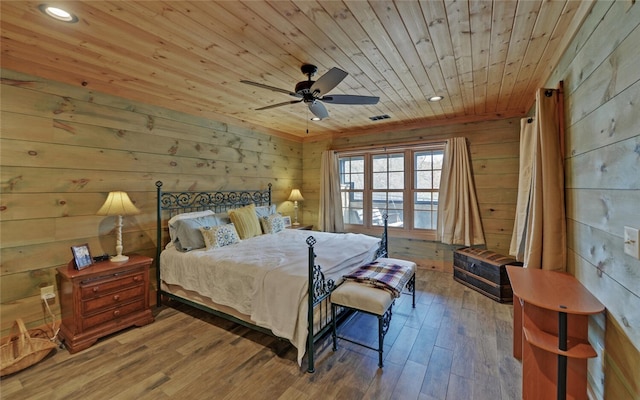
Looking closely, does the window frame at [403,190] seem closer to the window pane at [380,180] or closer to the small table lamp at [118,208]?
the window pane at [380,180]

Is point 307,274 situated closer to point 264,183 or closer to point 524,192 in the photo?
point 524,192

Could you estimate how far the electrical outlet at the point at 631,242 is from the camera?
110 cm

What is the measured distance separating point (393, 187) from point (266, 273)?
3.28 meters

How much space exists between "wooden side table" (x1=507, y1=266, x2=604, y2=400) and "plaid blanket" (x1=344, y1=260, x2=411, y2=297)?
0.88 m

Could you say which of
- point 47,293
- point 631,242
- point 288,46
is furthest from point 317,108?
point 47,293

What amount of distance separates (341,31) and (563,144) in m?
1.84

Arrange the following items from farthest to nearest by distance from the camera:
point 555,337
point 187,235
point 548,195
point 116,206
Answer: point 187,235 → point 116,206 → point 548,195 → point 555,337

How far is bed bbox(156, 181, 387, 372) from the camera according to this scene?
211 centimetres

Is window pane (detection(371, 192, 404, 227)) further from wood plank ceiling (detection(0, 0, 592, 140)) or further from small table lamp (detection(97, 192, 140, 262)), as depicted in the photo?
small table lamp (detection(97, 192, 140, 262))

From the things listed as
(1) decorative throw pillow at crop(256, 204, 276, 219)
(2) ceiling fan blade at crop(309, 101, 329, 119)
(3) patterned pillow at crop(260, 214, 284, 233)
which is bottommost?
(3) patterned pillow at crop(260, 214, 284, 233)

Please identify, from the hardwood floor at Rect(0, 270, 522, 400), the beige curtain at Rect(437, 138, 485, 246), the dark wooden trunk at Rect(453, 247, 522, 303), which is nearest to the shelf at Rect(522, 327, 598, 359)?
the hardwood floor at Rect(0, 270, 522, 400)

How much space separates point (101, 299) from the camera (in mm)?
2430

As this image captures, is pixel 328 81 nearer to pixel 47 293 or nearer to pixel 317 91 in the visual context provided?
pixel 317 91

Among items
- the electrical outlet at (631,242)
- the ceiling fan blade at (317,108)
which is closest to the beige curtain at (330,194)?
the ceiling fan blade at (317,108)
